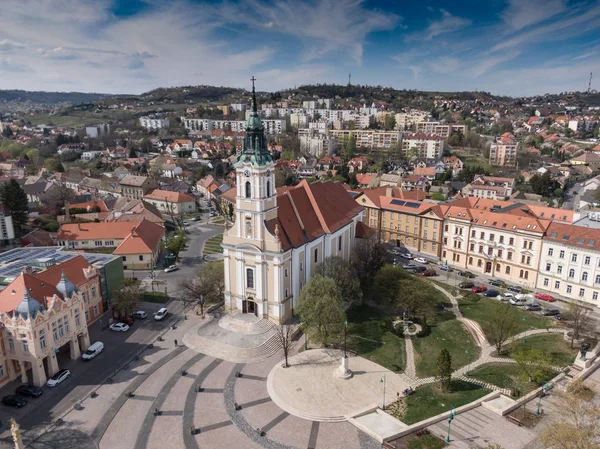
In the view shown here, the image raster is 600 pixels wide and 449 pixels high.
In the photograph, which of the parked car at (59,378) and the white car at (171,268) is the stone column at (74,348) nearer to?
the parked car at (59,378)

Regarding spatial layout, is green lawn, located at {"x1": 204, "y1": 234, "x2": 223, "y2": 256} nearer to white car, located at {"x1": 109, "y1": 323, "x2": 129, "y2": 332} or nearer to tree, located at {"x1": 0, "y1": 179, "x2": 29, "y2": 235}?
white car, located at {"x1": 109, "y1": 323, "x2": 129, "y2": 332}

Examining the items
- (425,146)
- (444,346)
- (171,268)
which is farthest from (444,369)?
(425,146)

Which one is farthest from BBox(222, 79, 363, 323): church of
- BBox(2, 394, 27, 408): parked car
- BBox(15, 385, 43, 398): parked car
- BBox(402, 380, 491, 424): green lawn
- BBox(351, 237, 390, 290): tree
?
BBox(2, 394, 27, 408): parked car

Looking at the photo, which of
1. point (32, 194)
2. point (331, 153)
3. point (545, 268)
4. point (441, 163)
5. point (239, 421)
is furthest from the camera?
point (331, 153)

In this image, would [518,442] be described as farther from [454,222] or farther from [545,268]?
[454,222]

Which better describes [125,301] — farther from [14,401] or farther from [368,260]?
[368,260]

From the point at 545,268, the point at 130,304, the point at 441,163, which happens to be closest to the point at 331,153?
the point at 441,163
